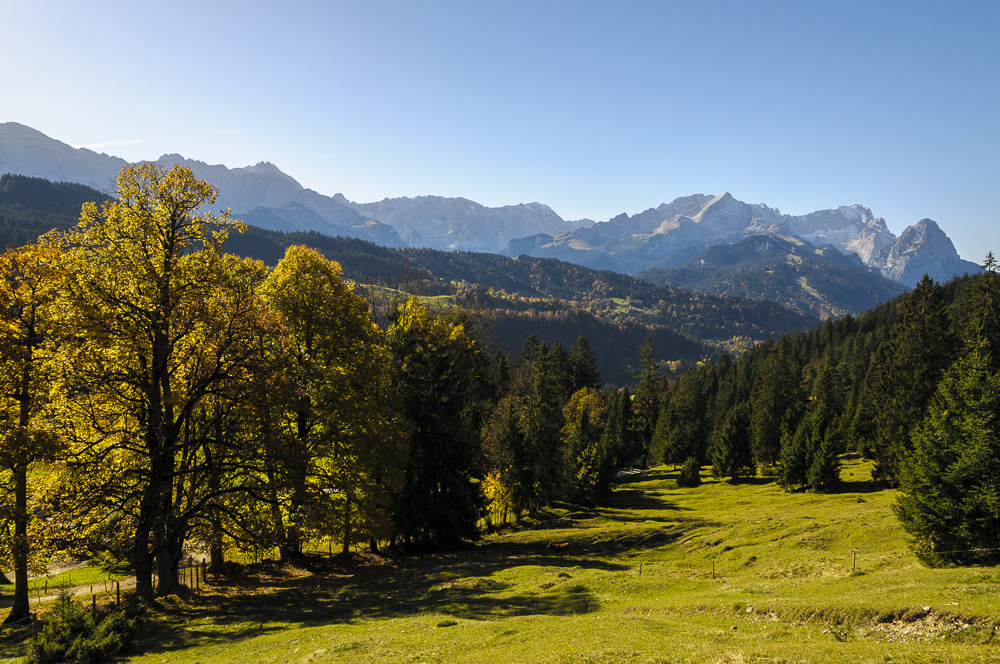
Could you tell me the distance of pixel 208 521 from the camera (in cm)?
2381

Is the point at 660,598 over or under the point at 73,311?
under

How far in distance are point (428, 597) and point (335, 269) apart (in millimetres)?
19412

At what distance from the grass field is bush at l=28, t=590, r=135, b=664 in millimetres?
830

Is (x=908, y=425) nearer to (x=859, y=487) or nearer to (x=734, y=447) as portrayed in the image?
(x=859, y=487)

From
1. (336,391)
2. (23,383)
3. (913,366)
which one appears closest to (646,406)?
(913,366)

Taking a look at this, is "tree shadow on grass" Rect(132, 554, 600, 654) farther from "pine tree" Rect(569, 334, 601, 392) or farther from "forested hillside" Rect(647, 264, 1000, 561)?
"pine tree" Rect(569, 334, 601, 392)

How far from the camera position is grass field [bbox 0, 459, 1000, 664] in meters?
16.2

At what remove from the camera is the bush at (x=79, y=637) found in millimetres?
16453

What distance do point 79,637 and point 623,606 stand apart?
21.0 metres

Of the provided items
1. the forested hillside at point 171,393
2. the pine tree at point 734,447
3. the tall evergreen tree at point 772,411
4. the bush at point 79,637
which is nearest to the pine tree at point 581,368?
the pine tree at point 734,447

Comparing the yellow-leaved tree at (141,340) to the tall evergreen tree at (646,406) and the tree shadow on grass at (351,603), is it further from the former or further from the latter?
the tall evergreen tree at (646,406)

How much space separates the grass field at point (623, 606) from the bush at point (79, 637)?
830 millimetres

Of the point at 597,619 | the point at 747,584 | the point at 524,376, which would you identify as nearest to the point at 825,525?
the point at 747,584

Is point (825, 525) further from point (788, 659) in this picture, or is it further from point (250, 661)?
point (250, 661)
